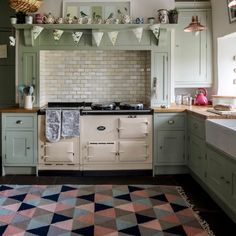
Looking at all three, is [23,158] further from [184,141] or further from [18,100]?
[184,141]

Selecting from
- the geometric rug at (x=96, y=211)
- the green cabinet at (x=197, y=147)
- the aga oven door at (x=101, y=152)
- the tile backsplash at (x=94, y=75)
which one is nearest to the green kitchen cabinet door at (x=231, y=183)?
the geometric rug at (x=96, y=211)

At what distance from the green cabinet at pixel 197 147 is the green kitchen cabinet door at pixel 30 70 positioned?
6.72 feet

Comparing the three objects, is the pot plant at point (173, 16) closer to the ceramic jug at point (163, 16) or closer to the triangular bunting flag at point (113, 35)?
the ceramic jug at point (163, 16)

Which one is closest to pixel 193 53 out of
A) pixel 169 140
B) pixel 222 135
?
pixel 169 140

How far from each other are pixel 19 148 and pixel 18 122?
0.34 m

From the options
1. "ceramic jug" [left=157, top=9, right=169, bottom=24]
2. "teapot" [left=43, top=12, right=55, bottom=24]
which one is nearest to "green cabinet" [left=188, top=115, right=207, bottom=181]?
"ceramic jug" [left=157, top=9, right=169, bottom=24]

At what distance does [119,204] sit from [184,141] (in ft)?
4.69

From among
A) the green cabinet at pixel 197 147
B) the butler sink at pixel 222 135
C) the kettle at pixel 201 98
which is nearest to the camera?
the butler sink at pixel 222 135

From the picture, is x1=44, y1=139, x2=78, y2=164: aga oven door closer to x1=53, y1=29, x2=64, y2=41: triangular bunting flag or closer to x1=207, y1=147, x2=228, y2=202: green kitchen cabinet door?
x1=53, y1=29, x2=64, y2=41: triangular bunting flag

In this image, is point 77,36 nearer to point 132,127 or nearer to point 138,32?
point 138,32

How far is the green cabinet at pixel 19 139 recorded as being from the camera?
4.14 metres

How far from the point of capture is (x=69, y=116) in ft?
13.4

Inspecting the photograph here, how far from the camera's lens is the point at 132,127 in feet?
13.7

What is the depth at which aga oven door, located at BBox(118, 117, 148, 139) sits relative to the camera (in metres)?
4.15
